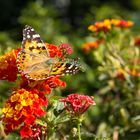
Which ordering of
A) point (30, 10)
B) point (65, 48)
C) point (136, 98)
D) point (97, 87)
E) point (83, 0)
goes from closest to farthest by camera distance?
point (65, 48) → point (136, 98) → point (97, 87) → point (30, 10) → point (83, 0)

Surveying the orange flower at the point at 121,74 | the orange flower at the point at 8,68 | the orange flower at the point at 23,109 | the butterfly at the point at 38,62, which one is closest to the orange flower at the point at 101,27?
the orange flower at the point at 121,74

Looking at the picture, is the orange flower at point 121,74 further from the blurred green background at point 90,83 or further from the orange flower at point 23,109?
the orange flower at point 23,109

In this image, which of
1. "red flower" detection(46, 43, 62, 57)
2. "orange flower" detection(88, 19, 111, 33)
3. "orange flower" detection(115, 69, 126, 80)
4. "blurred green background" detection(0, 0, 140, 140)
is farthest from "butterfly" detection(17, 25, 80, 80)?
"orange flower" detection(115, 69, 126, 80)

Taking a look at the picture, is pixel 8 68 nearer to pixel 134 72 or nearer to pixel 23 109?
pixel 23 109

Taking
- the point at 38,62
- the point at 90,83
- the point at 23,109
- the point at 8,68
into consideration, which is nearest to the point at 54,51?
the point at 38,62

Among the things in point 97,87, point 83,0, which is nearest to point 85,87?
point 97,87

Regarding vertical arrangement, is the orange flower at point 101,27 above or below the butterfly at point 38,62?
above

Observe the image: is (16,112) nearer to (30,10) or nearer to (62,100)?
(62,100)
